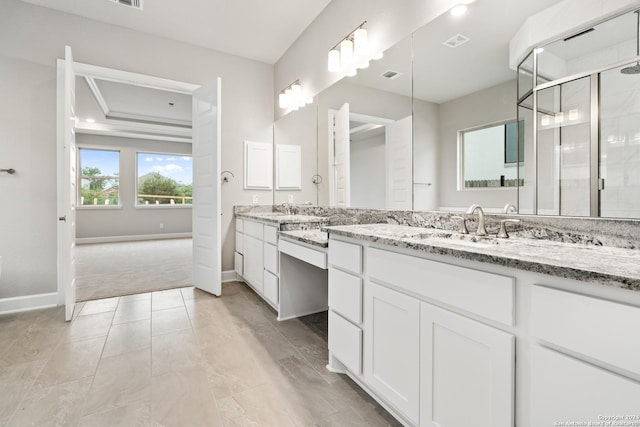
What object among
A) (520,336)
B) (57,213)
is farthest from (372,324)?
(57,213)

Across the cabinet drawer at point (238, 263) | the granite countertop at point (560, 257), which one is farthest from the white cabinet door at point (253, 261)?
the granite countertop at point (560, 257)

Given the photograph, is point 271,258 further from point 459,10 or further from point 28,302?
point 28,302

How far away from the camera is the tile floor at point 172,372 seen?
4.40ft

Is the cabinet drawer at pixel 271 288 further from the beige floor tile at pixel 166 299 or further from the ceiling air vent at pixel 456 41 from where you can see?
the ceiling air vent at pixel 456 41

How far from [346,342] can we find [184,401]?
0.87m

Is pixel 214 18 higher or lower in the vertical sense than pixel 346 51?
higher

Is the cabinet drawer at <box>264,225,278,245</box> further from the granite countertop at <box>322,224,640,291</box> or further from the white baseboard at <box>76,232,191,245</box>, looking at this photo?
the white baseboard at <box>76,232,191,245</box>

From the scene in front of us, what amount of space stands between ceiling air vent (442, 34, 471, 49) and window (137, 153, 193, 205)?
741 cm

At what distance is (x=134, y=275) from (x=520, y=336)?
4.36 meters

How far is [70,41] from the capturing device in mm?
2848

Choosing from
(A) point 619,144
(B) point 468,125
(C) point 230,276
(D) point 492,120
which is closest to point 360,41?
(B) point 468,125

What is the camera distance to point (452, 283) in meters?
0.96

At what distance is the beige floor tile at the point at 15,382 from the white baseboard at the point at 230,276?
1907 mm

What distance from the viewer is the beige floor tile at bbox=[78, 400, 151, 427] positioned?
4.21 feet
